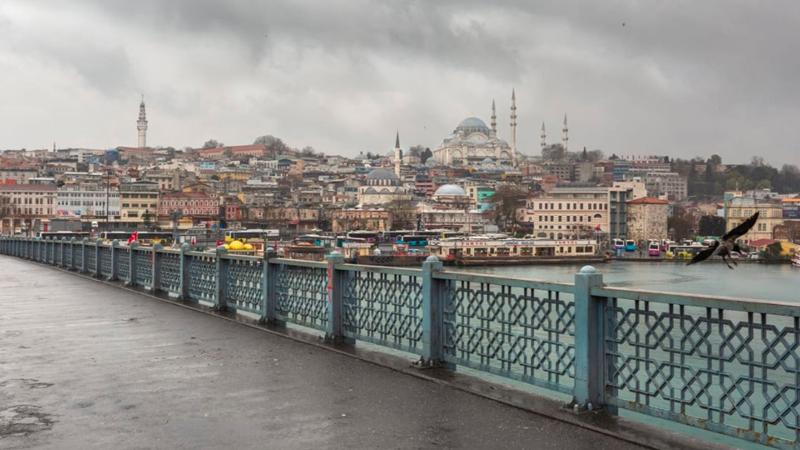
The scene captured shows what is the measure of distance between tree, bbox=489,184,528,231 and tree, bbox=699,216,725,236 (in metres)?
26.1

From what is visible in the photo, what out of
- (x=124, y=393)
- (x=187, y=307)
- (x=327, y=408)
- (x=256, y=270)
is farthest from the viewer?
(x=187, y=307)

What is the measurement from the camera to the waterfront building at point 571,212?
368ft

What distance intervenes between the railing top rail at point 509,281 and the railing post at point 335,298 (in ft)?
5.38

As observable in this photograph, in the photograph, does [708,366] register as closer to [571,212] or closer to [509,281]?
[509,281]

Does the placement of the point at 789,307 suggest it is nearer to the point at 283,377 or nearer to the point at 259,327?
the point at 283,377

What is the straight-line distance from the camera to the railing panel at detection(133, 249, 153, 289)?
14.8m

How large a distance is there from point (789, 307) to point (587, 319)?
1398 millimetres

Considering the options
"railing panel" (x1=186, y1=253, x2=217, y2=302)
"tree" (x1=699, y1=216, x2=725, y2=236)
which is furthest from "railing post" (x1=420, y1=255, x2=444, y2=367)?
"tree" (x1=699, y1=216, x2=725, y2=236)

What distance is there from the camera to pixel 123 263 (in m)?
16.7

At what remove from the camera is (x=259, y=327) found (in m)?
9.55

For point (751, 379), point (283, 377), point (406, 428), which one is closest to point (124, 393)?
point (283, 377)

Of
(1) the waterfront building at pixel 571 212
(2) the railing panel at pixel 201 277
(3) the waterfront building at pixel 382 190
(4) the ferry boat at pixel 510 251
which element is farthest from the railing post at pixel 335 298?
(3) the waterfront building at pixel 382 190

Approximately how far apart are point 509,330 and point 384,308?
5.24 feet

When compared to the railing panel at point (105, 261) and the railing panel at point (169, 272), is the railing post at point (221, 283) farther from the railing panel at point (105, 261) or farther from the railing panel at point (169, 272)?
the railing panel at point (105, 261)
